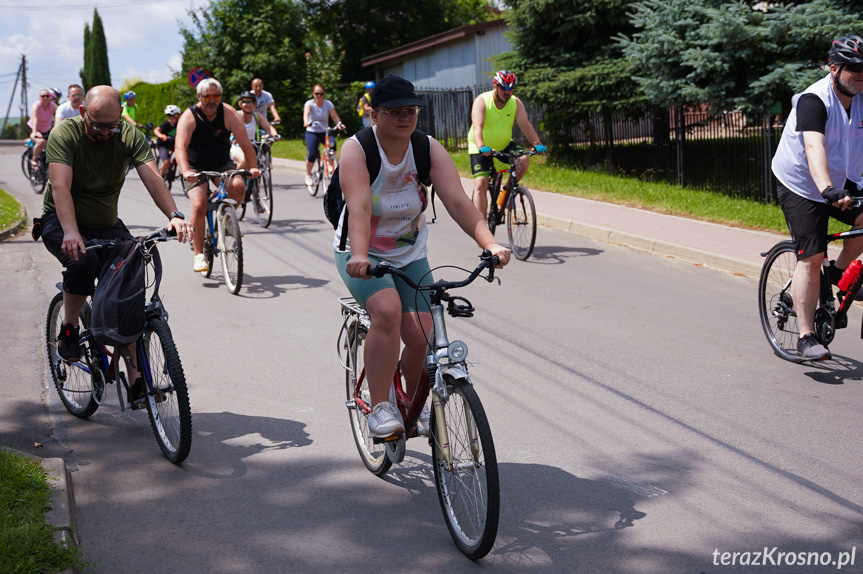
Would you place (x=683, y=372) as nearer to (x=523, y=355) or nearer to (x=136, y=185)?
(x=523, y=355)

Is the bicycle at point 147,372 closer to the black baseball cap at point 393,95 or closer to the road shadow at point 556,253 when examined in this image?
the black baseball cap at point 393,95

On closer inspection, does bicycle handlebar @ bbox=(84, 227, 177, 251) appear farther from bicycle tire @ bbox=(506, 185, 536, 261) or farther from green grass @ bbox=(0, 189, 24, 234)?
green grass @ bbox=(0, 189, 24, 234)

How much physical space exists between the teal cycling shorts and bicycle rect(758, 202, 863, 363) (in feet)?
10.9

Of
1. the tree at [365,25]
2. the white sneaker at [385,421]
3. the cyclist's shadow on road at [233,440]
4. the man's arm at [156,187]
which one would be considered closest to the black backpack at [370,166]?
the white sneaker at [385,421]

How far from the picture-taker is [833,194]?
18.9ft

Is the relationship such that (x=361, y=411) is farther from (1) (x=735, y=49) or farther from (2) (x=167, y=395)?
(1) (x=735, y=49)

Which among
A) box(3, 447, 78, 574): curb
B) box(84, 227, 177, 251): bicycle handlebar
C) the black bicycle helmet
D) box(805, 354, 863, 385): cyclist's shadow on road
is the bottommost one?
box(805, 354, 863, 385): cyclist's shadow on road

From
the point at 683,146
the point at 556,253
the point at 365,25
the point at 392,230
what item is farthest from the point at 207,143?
the point at 365,25

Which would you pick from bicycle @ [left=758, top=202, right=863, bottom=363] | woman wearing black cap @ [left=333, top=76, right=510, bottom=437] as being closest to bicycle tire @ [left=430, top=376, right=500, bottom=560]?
woman wearing black cap @ [left=333, top=76, right=510, bottom=437]

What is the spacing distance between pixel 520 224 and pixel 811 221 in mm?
4879

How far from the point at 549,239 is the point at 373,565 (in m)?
9.00

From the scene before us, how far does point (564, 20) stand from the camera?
749 inches

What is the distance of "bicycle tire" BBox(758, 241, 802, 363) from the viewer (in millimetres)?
6711

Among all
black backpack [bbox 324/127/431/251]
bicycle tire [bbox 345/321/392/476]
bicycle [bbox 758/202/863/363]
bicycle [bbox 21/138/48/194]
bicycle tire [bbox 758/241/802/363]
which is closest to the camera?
black backpack [bbox 324/127/431/251]
